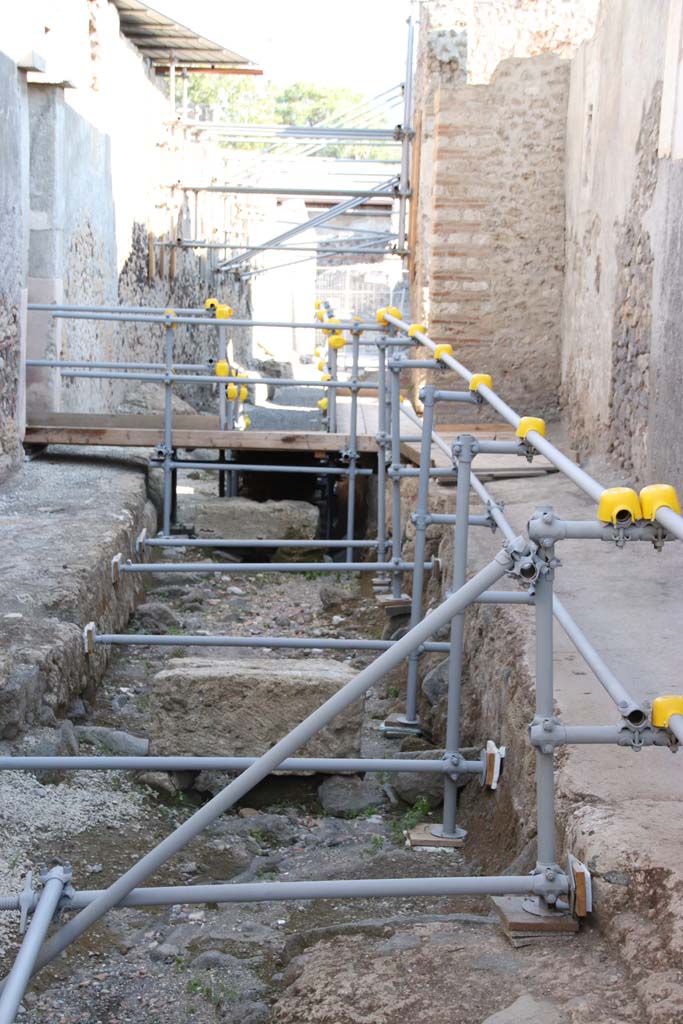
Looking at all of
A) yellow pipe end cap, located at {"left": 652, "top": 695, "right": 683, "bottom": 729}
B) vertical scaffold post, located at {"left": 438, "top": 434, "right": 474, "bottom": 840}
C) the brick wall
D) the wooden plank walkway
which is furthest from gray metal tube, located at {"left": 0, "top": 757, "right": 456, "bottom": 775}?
the brick wall

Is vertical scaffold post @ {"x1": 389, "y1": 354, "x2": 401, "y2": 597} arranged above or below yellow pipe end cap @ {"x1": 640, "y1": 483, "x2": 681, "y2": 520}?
below

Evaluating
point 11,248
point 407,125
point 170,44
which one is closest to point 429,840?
point 11,248

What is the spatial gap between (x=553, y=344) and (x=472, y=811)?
6.58 meters

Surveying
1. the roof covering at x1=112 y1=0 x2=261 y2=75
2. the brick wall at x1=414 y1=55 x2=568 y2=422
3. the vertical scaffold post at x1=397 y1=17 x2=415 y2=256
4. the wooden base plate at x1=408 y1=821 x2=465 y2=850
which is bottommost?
the wooden base plate at x1=408 y1=821 x2=465 y2=850

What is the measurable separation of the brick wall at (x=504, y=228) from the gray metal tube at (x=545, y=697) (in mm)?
7525

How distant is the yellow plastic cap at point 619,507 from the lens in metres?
2.04

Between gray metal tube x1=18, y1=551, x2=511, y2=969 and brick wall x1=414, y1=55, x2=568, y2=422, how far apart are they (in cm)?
770

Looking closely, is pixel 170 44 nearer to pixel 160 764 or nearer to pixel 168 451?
pixel 168 451

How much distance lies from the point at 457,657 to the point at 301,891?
147 cm

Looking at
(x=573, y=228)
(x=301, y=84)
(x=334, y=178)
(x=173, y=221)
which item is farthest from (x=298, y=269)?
(x=573, y=228)

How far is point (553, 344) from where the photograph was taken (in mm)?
9977

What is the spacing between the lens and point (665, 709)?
215 centimetres

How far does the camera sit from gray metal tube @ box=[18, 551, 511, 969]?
223 centimetres

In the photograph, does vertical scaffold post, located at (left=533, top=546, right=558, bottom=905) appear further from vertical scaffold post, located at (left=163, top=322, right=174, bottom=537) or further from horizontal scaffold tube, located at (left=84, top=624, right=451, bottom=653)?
vertical scaffold post, located at (left=163, top=322, right=174, bottom=537)
